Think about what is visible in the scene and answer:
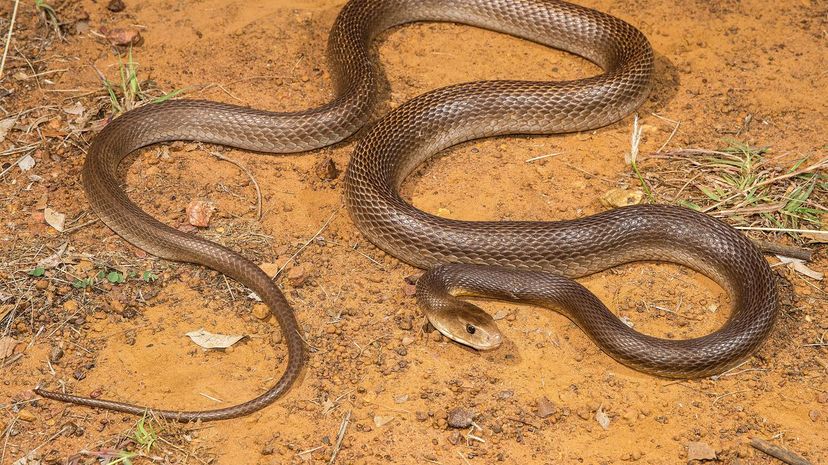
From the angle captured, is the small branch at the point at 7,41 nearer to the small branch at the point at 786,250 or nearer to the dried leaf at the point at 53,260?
the dried leaf at the point at 53,260

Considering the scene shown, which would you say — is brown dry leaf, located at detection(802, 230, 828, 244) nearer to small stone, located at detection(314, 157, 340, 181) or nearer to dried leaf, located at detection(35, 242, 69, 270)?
small stone, located at detection(314, 157, 340, 181)

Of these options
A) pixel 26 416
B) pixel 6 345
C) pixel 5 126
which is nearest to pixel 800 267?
pixel 26 416

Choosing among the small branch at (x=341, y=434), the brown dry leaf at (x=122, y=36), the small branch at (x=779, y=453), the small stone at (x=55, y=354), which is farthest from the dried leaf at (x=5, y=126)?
the small branch at (x=779, y=453)

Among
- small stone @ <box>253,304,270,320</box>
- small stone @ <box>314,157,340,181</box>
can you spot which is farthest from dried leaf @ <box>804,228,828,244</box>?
small stone @ <box>253,304,270,320</box>

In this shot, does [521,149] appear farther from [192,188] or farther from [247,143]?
[192,188]

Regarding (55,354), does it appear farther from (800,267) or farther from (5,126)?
(800,267)

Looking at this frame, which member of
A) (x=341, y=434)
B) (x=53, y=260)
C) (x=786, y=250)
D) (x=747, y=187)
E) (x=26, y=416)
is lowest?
(x=26, y=416)
